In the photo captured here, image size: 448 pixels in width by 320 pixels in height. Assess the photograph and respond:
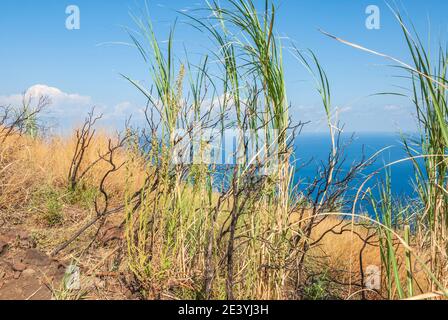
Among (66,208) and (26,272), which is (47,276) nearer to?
(26,272)

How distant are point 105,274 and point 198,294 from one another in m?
0.59

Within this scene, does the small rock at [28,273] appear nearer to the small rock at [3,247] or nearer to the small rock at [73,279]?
the small rock at [73,279]

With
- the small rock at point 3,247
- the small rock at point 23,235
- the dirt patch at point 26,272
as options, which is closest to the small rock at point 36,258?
the dirt patch at point 26,272

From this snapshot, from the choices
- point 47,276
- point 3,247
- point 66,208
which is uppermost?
point 66,208

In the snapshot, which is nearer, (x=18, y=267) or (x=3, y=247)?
(x=18, y=267)

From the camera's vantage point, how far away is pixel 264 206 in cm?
219

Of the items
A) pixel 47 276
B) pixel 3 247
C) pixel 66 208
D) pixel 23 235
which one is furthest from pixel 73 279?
pixel 66 208

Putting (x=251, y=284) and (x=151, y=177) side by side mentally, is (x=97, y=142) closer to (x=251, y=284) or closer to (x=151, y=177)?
(x=151, y=177)

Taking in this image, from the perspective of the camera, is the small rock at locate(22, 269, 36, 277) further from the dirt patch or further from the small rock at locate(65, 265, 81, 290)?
the small rock at locate(65, 265, 81, 290)

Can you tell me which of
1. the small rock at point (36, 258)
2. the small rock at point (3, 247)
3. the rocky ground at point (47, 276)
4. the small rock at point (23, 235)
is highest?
the small rock at point (23, 235)

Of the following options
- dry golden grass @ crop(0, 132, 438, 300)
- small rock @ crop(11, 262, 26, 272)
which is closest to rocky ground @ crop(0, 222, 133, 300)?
small rock @ crop(11, 262, 26, 272)
